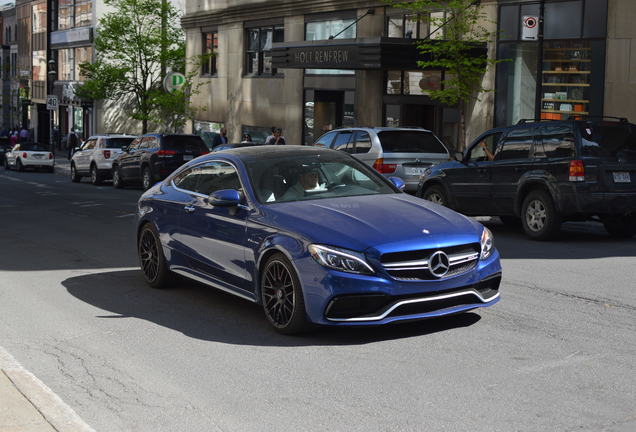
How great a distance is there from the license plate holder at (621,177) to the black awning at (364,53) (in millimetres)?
13022

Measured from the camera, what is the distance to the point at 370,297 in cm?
761

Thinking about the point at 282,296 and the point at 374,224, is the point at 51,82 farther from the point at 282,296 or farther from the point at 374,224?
the point at 374,224

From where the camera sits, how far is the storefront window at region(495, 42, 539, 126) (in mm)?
26656

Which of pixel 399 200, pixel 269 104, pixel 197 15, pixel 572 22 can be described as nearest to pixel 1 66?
pixel 197 15

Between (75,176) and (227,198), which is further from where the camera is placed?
(75,176)

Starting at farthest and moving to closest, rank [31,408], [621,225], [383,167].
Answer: [383,167], [621,225], [31,408]

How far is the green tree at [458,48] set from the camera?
26156mm

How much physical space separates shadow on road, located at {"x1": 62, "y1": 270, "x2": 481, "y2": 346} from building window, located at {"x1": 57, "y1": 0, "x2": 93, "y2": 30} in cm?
5530

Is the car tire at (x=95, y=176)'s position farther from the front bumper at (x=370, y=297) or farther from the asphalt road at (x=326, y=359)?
the front bumper at (x=370, y=297)

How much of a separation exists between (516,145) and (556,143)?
37.0 inches

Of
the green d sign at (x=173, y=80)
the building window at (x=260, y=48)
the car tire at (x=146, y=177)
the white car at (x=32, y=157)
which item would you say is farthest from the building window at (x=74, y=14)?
the car tire at (x=146, y=177)

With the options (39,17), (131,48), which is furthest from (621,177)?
(39,17)

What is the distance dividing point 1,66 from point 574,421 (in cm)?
8910

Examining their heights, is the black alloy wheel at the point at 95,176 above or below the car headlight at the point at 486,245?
below
